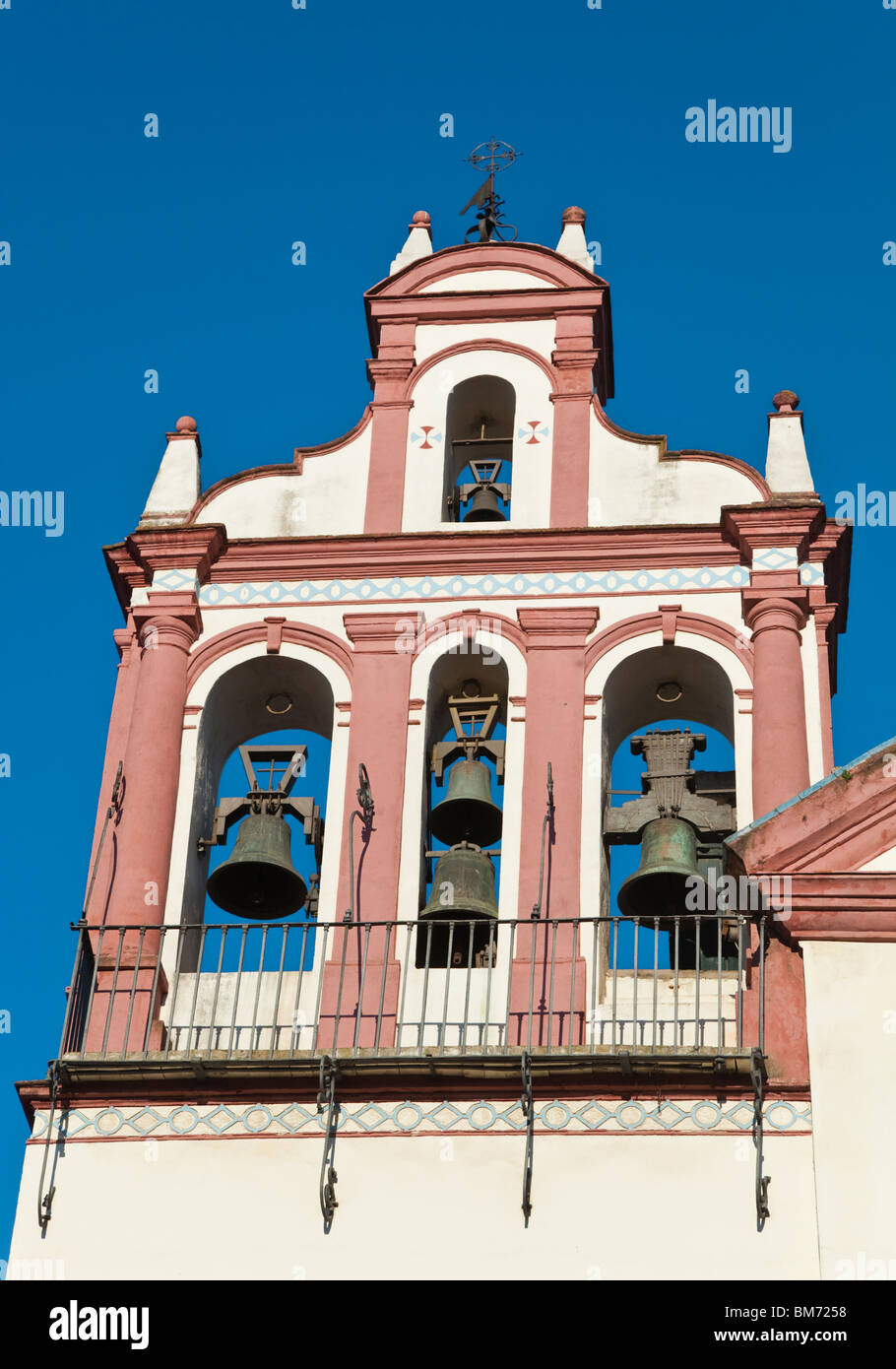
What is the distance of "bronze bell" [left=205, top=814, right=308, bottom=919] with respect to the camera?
19.7m

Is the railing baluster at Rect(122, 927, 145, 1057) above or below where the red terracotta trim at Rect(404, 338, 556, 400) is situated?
below

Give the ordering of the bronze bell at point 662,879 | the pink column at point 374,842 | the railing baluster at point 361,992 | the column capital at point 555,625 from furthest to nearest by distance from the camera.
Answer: the column capital at point 555,625, the bronze bell at point 662,879, the pink column at point 374,842, the railing baluster at point 361,992

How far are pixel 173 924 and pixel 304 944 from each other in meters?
0.86

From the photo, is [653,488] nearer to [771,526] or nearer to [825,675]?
[771,526]

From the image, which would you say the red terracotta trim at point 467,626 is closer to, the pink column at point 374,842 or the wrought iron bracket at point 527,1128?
the pink column at point 374,842

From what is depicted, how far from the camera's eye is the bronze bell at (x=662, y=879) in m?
19.2

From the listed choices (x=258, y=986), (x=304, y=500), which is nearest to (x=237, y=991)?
(x=258, y=986)

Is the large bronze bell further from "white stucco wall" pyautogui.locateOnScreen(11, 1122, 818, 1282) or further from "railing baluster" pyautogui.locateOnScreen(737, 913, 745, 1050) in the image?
"white stucco wall" pyautogui.locateOnScreen(11, 1122, 818, 1282)

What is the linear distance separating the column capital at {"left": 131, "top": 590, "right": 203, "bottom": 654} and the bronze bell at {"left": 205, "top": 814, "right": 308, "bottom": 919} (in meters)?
1.67

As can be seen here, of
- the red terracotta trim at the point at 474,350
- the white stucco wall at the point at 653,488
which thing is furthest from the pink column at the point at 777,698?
the red terracotta trim at the point at 474,350

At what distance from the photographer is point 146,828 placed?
64.3 feet

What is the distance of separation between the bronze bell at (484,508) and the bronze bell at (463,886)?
3184mm

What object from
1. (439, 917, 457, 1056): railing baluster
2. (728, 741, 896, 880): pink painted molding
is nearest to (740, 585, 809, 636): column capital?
(728, 741, 896, 880): pink painted molding
